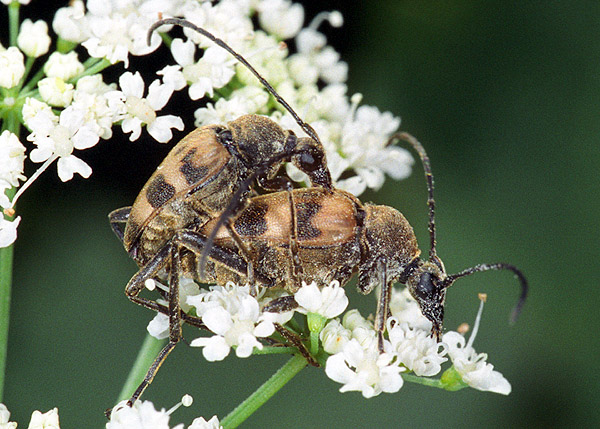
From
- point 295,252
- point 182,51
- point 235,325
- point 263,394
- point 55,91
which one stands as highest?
point 182,51

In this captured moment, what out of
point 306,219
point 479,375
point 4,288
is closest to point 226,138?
point 306,219

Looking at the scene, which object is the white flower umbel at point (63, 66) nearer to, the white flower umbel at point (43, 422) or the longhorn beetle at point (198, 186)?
the longhorn beetle at point (198, 186)

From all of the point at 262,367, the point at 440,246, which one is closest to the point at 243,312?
the point at 262,367

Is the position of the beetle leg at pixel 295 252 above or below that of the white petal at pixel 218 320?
above

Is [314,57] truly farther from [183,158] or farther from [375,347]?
[375,347]

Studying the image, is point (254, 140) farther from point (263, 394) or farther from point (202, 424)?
point (202, 424)

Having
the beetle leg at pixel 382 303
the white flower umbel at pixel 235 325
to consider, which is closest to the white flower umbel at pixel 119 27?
the white flower umbel at pixel 235 325

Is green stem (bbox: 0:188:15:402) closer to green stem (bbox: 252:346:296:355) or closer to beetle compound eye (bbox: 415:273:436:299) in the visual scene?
green stem (bbox: 252:346:296:355)
